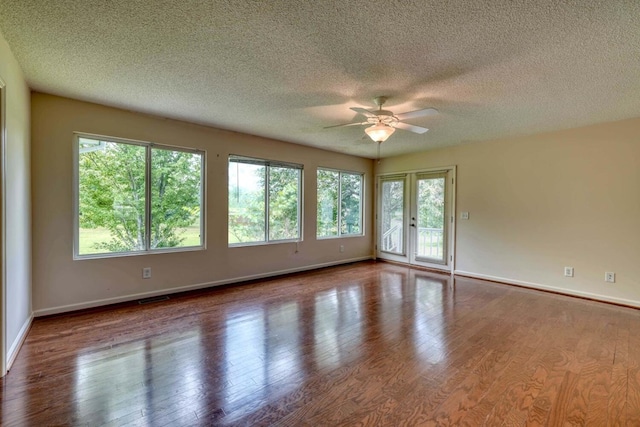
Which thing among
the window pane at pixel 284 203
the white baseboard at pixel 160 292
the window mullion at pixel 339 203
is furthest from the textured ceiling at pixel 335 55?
the window mullion at pixel 339 203

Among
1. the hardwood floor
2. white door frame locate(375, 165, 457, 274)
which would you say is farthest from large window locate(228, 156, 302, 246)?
white door frame locate(375, 165, 457, 274)

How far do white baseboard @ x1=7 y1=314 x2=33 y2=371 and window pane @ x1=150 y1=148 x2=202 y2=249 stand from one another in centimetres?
139

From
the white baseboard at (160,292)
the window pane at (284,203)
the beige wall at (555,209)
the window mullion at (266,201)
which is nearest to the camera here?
the white baseboard at (160,292)

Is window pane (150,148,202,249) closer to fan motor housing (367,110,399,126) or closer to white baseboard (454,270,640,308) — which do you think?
fan motor housing (367,110,399,126)

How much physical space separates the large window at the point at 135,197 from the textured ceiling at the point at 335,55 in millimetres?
590

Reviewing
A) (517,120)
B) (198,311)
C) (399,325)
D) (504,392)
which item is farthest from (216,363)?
(517,120)

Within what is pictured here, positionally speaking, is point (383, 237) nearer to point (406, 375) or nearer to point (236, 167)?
point (236, 167)

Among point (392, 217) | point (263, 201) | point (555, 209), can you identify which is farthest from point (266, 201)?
point (555, 209)

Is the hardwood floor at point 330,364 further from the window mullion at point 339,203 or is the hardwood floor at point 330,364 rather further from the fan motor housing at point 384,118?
the window mullion at point 339,203

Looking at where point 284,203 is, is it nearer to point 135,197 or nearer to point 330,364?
point 135,197

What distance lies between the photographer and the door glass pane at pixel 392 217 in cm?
644

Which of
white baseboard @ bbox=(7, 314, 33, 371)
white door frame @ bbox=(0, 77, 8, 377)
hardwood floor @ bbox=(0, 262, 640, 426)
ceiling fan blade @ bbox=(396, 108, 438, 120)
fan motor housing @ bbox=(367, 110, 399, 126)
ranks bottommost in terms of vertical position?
hardwood floor @ bbox=(0, 262, 640, 426)

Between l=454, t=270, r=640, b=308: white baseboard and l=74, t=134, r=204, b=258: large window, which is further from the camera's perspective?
l=454, t=270, r=640, b=308: white baseboard

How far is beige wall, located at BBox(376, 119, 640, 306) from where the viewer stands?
3.85m
